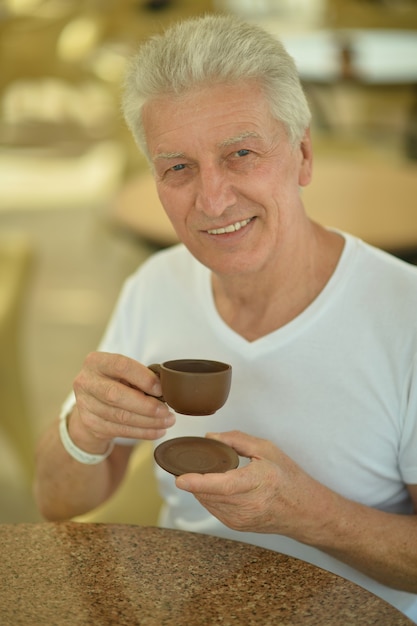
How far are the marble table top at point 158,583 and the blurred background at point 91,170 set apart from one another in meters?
0.77

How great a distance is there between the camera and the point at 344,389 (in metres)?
1.51

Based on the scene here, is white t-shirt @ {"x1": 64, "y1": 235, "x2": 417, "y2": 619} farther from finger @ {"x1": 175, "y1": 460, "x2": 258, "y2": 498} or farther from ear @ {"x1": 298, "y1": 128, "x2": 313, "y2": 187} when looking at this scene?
finger @ {"x1": 175, "y1": 460, "x2": 258, "y2": 498}

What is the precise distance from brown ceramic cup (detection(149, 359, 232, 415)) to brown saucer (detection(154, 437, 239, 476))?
0.05 m

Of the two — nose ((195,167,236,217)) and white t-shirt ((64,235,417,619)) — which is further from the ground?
nose ((195,167,236,217))

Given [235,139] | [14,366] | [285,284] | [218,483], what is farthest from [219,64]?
[14,366]

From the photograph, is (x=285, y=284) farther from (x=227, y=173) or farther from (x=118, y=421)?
(x=118, y=421)

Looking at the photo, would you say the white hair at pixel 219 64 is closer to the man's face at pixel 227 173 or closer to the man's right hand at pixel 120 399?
the man's face at pixel 227 173

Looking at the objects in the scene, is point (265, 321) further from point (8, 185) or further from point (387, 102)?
point (387, 102)

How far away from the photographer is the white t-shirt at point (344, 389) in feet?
4.86

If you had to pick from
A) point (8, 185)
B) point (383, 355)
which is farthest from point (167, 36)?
point (8, 185)

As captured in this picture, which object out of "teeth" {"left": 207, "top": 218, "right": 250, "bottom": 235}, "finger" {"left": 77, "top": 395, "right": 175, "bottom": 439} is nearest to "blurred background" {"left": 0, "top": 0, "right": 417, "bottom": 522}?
"teeth" {"left": 207, "top": 218, "right": 250, "bottom": 235}

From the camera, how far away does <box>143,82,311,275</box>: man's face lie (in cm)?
142

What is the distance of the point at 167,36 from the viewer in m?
1.47

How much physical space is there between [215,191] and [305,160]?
0.22 m
